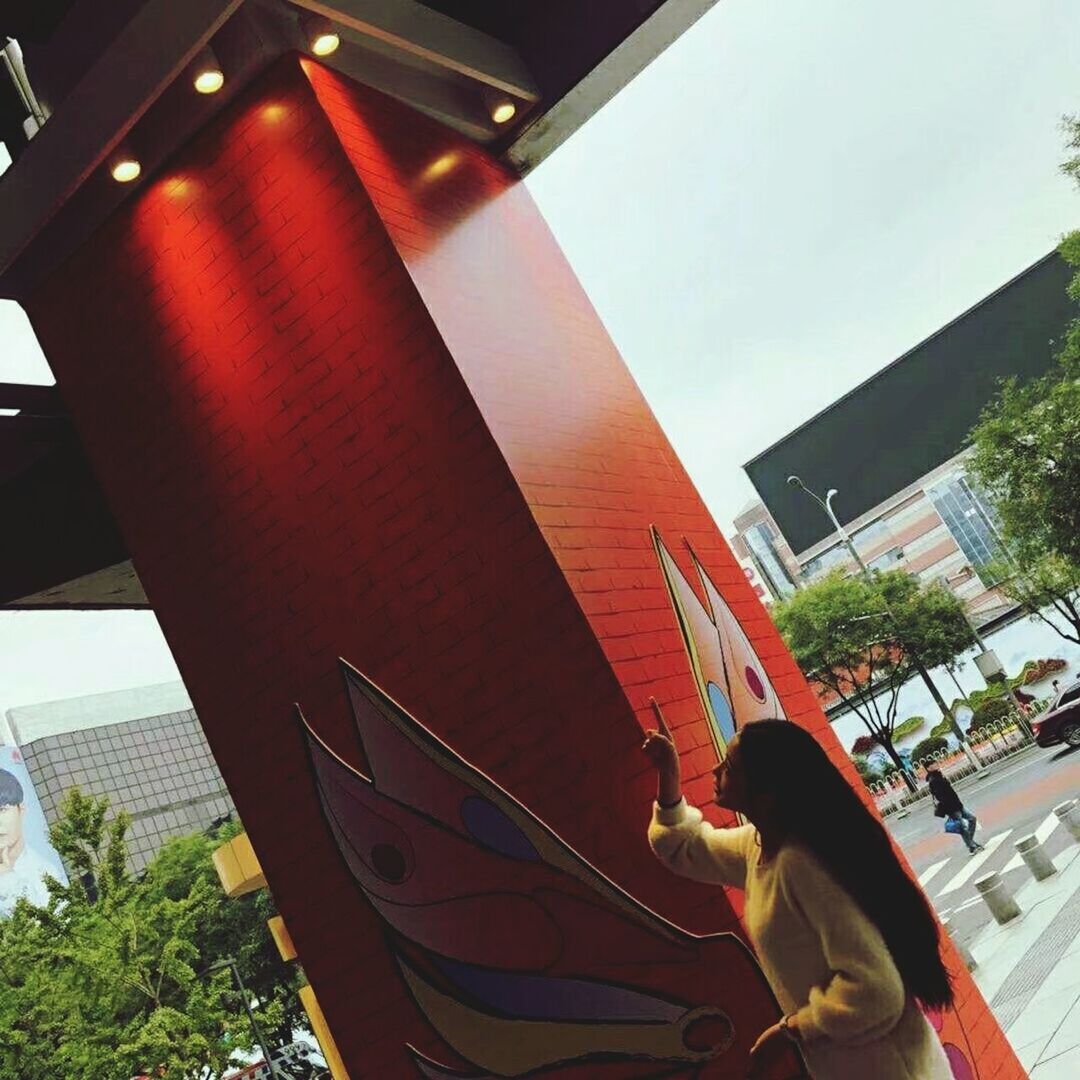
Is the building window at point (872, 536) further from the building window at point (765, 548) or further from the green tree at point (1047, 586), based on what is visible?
the green tree at point (1047, 586)

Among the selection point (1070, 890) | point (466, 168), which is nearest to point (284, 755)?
point (466, 168)

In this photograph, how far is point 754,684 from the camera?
479 centimetres

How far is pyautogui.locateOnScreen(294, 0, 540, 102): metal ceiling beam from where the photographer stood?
171 inches

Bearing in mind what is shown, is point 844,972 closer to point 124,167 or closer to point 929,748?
point 124,167

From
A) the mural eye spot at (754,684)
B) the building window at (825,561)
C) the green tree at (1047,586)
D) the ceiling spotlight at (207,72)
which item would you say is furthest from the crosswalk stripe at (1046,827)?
the building window at (825,561)

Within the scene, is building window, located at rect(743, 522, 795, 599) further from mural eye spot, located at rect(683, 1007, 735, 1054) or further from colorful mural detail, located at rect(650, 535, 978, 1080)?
mural eye spot, located at rect(683, 1007, 735, 1054)

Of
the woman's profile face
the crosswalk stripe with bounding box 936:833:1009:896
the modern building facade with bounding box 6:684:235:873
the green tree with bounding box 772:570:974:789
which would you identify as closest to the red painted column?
the woman's profile face

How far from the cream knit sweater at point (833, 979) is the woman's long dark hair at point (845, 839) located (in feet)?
0.16

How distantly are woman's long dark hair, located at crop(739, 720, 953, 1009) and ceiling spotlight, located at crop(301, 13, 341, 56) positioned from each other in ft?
11.9

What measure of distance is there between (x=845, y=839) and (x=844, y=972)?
32cm

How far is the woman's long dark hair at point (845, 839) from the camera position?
255cm

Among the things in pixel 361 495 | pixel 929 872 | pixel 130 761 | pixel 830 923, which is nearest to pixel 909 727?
pixel 929 872

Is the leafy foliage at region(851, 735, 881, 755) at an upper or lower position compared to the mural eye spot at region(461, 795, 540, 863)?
lower

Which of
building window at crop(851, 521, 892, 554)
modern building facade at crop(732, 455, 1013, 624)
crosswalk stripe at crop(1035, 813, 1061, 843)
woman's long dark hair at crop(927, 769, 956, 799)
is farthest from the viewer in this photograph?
building window at crop(851, 521, 892, 554)
